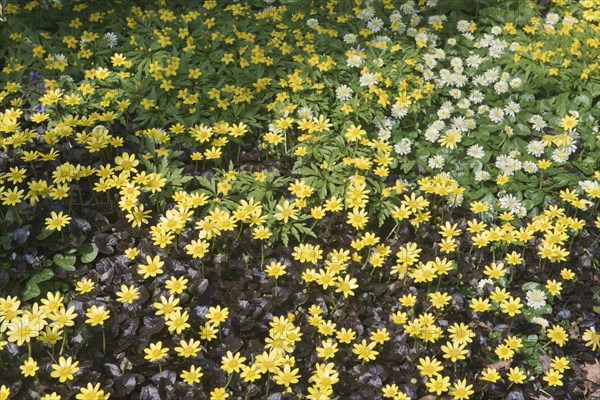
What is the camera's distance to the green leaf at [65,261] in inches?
134

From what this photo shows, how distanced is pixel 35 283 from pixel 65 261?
18 cm

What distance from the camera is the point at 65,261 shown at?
342 cm

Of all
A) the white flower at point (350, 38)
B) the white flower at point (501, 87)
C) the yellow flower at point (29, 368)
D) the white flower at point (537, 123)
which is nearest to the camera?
the yellow flower at point (29, 368)

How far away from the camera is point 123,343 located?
122 inches

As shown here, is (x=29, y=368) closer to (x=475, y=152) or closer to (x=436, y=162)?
(x=436, y=162)

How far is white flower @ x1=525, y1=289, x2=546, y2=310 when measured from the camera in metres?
3.58

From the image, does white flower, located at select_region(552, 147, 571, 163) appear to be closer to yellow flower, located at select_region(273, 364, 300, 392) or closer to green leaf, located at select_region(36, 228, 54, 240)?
yellow flower, located at select_region(273, 364, 300, 392)

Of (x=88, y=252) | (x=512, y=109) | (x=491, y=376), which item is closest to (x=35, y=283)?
(x=88, y=252)

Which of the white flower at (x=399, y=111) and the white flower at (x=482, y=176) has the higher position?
the white flower at (x=399, y=111)

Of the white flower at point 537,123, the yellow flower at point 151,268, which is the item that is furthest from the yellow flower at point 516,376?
the white flower at point 537,123

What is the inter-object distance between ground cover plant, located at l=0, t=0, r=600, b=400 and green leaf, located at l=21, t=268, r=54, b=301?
0.01 metres

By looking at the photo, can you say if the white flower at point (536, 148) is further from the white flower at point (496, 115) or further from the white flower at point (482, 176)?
the white flower at point (482, 176)

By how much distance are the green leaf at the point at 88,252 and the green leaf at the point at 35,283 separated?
17 cm

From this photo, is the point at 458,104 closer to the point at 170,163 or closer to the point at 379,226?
the point at 379,226
